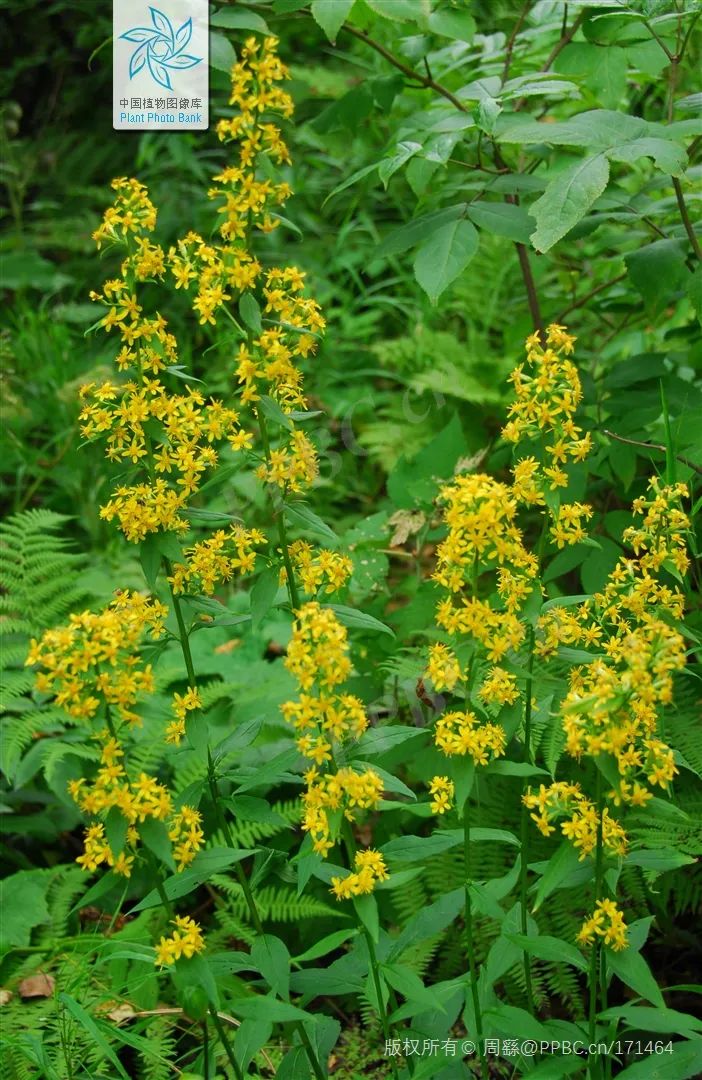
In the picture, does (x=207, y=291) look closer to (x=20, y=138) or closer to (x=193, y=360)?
(x=193, y=360)

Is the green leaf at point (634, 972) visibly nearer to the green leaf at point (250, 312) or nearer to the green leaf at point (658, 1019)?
the green leaf at point (658, 1019)

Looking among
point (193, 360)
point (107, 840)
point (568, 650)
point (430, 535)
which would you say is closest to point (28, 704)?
point (430, 535)

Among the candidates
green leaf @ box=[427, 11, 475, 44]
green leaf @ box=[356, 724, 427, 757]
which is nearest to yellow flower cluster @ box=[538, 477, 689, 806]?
green leaf @ box=[356, 724, 427, 757]

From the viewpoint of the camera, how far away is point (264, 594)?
168 cm

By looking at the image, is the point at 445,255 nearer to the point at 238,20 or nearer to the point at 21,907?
the point at 238,20

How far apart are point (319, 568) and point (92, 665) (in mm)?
385

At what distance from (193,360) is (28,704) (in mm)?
2766

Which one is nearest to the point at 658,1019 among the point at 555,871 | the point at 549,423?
the point at 555,871

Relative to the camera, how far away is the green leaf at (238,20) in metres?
2.42

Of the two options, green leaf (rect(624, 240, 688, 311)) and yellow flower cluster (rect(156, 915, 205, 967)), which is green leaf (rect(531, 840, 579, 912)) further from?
green leaf (rect(624, 240, 688, 311))

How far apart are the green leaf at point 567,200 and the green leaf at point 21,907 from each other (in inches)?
75.2

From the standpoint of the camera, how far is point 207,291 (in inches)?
63.9

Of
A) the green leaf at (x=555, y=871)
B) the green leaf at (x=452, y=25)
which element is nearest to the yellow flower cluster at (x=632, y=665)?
the green leaf at (x=555, y=871)

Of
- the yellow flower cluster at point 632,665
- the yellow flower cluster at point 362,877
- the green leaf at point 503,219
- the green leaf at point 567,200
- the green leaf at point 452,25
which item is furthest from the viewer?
the green leaf at point 452,25
